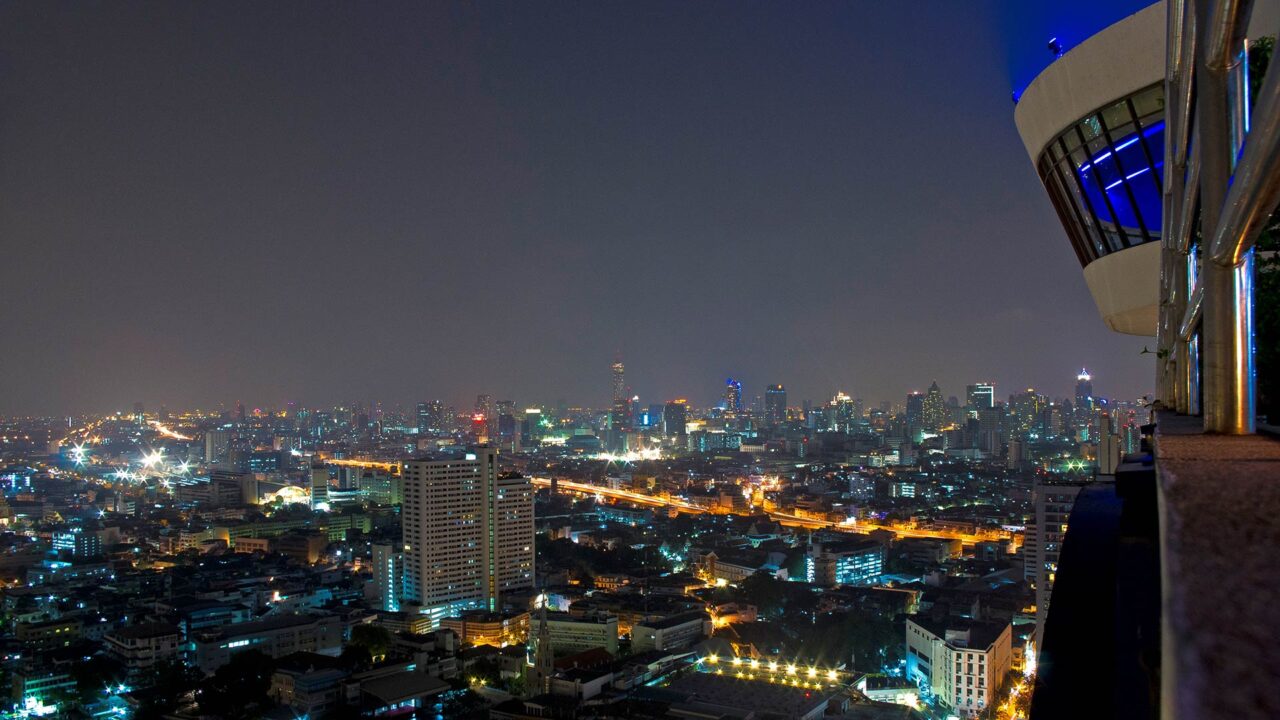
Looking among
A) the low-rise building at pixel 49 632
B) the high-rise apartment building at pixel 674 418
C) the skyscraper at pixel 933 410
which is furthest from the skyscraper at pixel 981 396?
the low-rise building at pixel 49 632

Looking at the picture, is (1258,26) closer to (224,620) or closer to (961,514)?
(224,620)

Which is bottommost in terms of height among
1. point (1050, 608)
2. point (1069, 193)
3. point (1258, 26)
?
point (1050, 608)

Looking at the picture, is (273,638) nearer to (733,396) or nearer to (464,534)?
(464,534)

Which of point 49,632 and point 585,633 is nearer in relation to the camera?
point 585,633

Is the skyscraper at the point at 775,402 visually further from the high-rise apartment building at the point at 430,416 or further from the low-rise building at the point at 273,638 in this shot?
the low-rise building at the point at 273,638

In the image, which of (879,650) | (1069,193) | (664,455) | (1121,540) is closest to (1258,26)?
(1069,193)

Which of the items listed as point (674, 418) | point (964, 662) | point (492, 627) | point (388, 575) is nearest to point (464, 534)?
point (388, 575)
